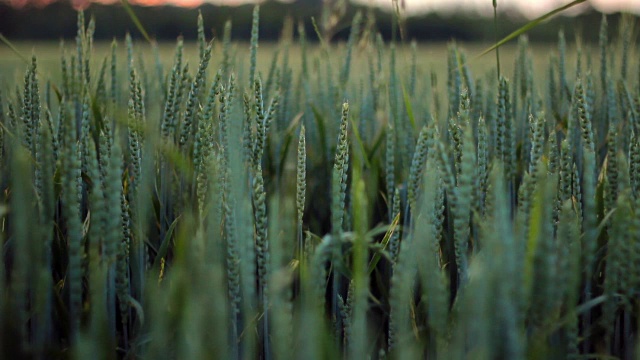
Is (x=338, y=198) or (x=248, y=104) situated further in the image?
(x=248, y=104)

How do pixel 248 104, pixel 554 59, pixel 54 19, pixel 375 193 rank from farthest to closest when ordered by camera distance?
pixel 54 19, pixel 554 59, pixel 375 193, pixel 248 104

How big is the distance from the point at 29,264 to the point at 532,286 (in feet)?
1.14

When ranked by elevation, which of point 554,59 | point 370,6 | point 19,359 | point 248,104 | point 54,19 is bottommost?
point 19,359

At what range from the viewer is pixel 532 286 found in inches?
14.5

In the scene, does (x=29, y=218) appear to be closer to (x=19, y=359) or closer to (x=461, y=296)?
(x=19, y=359)

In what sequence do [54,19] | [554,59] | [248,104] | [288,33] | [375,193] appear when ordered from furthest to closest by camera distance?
1. [54,19]
2. [288,33]
3. [554,59]
4. [375,193]
5. [248,104]

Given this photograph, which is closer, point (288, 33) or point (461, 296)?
point (461, 296)

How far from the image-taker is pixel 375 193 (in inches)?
26.5

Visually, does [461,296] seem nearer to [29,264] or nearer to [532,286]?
[532,286]

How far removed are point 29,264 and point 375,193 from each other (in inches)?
15.1

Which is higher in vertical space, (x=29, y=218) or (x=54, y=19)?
(x=54, y=19)

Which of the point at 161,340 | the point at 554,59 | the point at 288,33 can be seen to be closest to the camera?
the point at 161,340

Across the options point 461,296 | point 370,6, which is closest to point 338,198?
point 461,296

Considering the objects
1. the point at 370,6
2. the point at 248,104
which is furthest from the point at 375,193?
the point at 370,6
